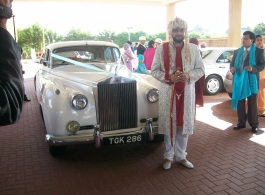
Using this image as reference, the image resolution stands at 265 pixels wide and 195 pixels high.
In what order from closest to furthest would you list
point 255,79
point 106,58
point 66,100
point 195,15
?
point 66,100, point 255,79, point 106,58, point 195,15

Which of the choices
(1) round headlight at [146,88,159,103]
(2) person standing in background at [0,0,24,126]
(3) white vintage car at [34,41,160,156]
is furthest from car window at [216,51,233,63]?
(2) person standing in background at [0,0,24,126]

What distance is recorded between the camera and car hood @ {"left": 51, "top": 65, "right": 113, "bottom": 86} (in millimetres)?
4539

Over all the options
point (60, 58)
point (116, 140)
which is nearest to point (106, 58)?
point (60, 58)

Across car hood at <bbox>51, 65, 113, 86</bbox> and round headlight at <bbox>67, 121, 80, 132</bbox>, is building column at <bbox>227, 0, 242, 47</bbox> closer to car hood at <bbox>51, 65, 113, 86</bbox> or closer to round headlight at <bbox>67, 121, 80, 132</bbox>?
car hood at <bbox>51, 65, 113, 86</bbox>

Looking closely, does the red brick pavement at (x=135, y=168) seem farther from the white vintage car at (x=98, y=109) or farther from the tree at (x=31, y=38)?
the tree at (x=31, y=38)

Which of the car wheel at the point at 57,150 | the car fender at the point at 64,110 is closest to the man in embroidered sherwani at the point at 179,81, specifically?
the car fender at the point at 64,110

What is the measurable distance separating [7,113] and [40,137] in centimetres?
473

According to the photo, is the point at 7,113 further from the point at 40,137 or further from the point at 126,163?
the point at 40,137

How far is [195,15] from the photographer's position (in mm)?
47250

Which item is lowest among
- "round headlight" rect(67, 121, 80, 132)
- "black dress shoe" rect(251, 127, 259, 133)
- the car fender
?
"black dress shoe" rect(251, 127, 259, 133)

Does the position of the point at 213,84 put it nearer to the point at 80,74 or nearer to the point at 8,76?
the point at 80,74

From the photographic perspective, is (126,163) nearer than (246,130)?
Yes

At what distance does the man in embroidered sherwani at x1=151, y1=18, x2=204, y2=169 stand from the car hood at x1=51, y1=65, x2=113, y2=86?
1.12 m

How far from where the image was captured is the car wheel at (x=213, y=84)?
9.61 m
